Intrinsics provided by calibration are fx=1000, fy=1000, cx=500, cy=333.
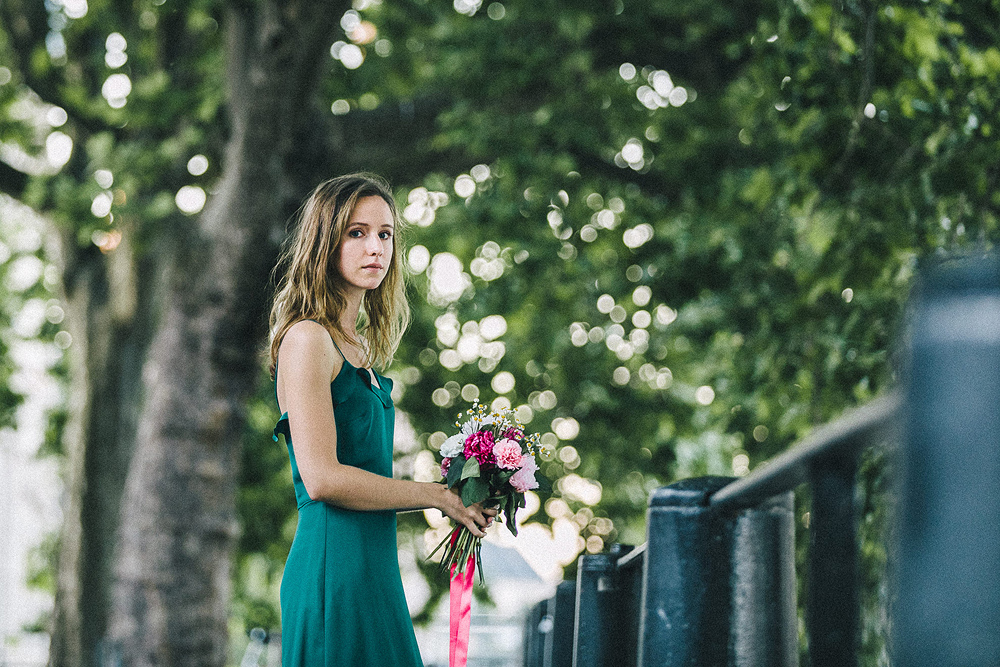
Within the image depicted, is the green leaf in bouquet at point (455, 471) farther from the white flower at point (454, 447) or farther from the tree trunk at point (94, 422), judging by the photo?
the tree trunk at point (94, 422)

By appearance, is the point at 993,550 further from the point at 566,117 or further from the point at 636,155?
the point at 636,155

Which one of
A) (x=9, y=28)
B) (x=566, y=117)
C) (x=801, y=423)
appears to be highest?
(x=9, y=28)

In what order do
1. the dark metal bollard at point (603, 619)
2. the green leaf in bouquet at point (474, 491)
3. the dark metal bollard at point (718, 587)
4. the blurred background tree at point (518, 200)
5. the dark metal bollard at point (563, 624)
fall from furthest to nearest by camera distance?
the blurred background tree at point (518, 200), the dark metal bollard at point (563, 624), the dark metal bollard at point (603, 619), the green leaf in bouquet at point (474, 491), the dark metal bollard at point (718, 587)

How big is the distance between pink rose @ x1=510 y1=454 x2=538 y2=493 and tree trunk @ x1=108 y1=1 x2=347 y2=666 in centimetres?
453

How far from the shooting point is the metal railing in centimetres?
79

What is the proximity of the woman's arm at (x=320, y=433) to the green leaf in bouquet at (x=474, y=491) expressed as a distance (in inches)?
3.9

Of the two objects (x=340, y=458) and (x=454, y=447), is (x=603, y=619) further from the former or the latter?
(x=340, y=458)

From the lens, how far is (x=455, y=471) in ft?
8.21

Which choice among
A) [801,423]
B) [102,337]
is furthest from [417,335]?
[801,423]

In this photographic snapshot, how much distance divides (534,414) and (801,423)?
14.3 feet

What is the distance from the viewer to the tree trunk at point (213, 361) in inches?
266

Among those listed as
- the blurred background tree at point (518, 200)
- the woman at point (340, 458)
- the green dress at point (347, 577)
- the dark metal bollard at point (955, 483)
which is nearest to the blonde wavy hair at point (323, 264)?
the woman at point (340, 458)

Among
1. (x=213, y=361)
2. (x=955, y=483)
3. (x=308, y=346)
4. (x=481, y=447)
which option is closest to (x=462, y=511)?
(x=481, y=447)

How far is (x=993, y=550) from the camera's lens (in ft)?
2.59
